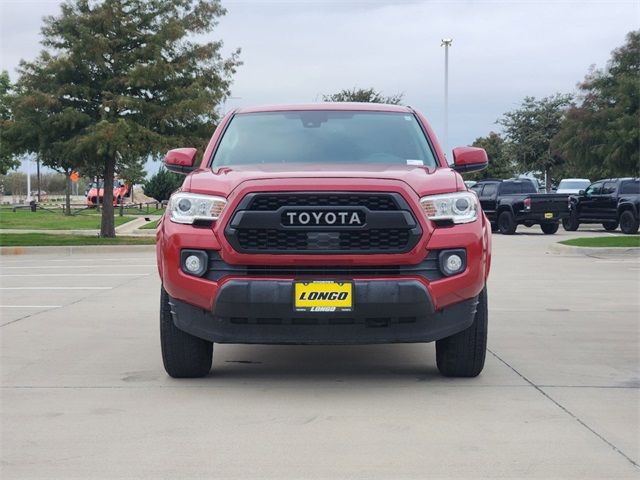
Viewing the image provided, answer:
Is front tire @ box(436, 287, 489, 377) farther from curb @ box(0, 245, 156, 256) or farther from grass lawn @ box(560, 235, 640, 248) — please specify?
curb @ box(0, 245, 156, 256)

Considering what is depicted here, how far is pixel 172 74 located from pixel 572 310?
54.6ft

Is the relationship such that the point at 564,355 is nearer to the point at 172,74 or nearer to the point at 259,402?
the point at 259,402

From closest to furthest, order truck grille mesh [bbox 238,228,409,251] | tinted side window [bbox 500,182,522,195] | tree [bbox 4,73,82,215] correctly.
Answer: truck grille mesh [bbox 238,228,409,251] → tree [bbox 4,73,82,215] → tinted side window [bbox 500,182,522,195]

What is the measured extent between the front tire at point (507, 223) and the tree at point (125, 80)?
10.7 metres

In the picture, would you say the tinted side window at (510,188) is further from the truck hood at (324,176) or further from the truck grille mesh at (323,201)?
the truck grille mesh at (323,201)

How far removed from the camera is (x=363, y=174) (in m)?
6.22

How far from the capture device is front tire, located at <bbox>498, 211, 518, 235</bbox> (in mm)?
30938

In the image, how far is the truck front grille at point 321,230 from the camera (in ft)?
19.6

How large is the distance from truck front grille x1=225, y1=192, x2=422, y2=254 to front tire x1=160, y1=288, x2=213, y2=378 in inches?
32.7

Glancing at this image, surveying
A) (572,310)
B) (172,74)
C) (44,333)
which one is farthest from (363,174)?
(172,74)

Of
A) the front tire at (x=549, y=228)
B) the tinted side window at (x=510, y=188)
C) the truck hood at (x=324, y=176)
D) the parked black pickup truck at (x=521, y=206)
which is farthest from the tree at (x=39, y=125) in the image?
the truck hood at (x=324, y=176)

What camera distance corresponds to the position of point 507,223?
103 ft

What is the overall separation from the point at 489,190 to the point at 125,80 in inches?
563

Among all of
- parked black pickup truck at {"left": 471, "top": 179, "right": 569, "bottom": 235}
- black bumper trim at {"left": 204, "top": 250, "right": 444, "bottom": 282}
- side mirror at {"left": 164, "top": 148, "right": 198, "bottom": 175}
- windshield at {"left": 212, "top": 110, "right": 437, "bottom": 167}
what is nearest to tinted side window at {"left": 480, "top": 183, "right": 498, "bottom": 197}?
parked black pickup truck at {"left": 471, "top": 179, "right": 569, "bottom": 235}
